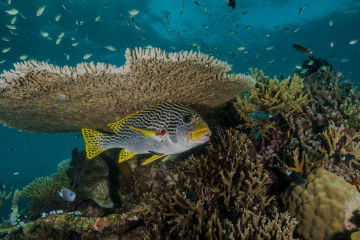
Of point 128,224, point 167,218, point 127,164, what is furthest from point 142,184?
point 167,218

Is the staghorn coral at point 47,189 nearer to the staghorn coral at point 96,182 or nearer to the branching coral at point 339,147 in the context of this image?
the staghorn coral at point 96,182

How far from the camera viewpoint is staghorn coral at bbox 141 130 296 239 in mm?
2344

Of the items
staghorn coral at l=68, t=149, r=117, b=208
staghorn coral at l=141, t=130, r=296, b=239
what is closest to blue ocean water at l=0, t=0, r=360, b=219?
staghorn coral at l=68, t=149, r=117, b=208

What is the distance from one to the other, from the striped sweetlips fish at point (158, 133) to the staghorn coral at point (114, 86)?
3.07 ft

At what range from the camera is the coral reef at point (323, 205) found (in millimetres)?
2600

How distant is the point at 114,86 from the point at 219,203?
9.24 ft

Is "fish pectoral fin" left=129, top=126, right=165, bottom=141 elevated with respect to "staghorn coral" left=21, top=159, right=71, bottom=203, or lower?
elevated

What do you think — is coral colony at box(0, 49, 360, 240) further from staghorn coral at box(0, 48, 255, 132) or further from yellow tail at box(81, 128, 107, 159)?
yellow tail at box(81, 128, 107, 159)

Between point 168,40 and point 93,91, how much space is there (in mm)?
33821

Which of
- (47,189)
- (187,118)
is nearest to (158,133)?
(187,118)

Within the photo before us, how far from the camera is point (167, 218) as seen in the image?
9.30 feet

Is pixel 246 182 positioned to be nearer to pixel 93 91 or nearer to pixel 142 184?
pixel 142 184

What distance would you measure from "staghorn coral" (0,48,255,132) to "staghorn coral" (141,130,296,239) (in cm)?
117

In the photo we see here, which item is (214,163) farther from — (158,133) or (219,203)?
(158,133)
